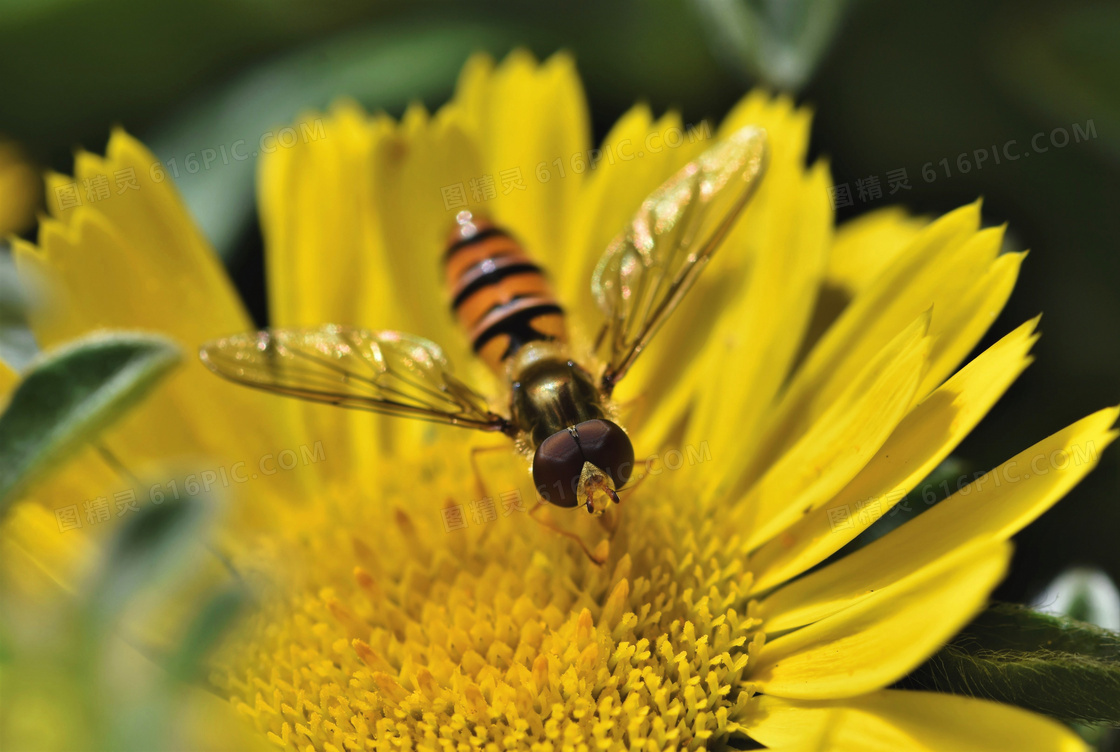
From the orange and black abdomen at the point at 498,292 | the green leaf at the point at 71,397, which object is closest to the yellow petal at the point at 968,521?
the orange and black abdomen at the point at 498,292

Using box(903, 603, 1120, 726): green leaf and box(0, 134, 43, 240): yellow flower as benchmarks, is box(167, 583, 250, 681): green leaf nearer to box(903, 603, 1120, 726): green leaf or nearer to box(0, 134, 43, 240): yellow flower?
box(903, 603, 1120, 726): green leaf

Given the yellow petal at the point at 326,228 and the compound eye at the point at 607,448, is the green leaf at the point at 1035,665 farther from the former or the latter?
the yellow petal at the point at 326,228

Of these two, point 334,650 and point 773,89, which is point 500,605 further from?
point 773,89

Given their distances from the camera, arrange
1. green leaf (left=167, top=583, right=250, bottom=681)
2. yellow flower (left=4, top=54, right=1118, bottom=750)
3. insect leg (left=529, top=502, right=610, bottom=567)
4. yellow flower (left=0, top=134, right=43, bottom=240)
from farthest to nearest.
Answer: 1. yellow flower (left=0, top=134, right=43, bottom=240)
2. insect leg (left=529, top=502, right=610, bottom=567)
3. yellow flower (left=4, top=54, right=1118, bottom=750)
4. green leaf (left=167, top=583, right=250, bottom=681)

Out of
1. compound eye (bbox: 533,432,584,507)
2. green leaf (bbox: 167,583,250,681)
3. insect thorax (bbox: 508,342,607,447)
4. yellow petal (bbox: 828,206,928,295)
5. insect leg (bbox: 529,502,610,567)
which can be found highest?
yellow petal (bbox: 828,206,928,295)

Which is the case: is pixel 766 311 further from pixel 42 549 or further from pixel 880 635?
pixel 42 549

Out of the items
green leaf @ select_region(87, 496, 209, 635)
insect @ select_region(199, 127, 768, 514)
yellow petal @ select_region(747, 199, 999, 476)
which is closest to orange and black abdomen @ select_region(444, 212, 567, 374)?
insect @ select_region(199, 127, 768, 514)

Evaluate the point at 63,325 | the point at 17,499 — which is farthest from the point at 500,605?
the point at 63,325
